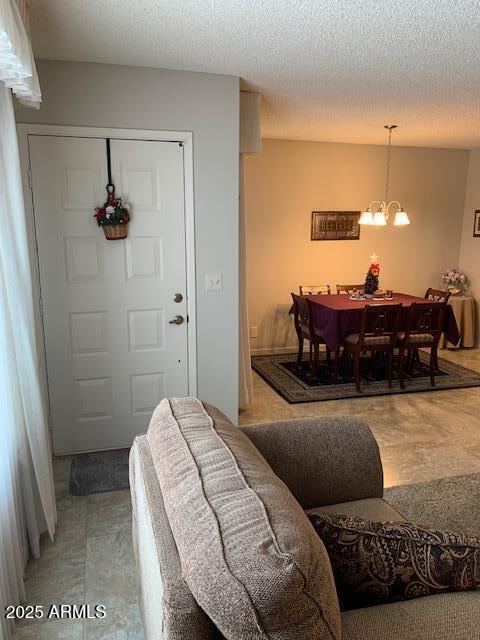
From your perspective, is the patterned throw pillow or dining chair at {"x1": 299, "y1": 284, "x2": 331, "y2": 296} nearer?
Result: the patterned throw pillow

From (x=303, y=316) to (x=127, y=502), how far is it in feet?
9.63

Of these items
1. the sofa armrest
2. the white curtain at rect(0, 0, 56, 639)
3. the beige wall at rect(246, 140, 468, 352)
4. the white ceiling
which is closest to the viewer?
the white curtain at rect(0, 0, 56, 639)

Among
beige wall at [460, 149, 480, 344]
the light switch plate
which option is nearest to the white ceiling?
the light switch plate

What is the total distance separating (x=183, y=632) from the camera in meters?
0.91

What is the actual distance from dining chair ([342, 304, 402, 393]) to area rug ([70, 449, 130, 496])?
7.64ft

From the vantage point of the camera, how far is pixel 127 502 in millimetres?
2723

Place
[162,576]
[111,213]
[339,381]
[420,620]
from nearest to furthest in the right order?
[162,576] < [420,620] < [111,213] < [339,381]

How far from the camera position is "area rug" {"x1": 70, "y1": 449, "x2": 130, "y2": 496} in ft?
9.43

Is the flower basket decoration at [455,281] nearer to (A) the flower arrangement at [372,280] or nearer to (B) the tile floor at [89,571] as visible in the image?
(A) the flower arrangement at [372,280]

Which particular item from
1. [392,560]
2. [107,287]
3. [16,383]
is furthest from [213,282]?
[392,560]

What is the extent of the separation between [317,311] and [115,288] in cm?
235

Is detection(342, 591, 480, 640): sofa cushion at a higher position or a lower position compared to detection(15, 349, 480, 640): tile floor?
higher

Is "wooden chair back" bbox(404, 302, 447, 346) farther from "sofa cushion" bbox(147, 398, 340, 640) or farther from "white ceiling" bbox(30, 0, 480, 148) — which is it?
"sofa cushion" bbox(147, 398, 340, 640)

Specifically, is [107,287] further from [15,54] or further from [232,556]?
[232,556]
